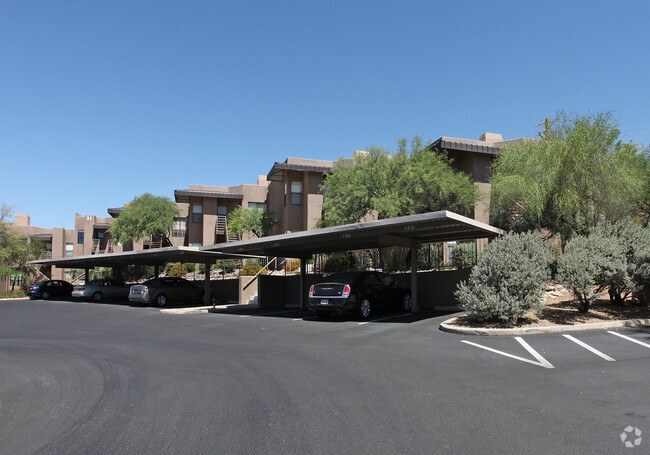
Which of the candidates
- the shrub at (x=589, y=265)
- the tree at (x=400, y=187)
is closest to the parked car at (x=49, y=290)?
the tree at (x=400, y=187)

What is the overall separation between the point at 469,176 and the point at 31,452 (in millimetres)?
25032

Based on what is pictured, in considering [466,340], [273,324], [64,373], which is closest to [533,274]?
[466,340]

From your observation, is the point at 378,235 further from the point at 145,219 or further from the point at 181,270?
the point at 145,219

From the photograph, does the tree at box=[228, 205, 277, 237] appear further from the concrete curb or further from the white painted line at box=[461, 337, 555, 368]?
the white painted line at box=[461, 337, 555, 368]

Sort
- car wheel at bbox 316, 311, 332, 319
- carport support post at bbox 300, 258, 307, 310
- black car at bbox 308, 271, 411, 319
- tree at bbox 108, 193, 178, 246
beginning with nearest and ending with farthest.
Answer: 1. black car at bbox 308, 271, 411, 319
2. car wheel at bbox 316, 311, 332, 319
3. carport support post at bbox 300, 258, 307, 310
4. tree at bbox 108, 193, 178, 246

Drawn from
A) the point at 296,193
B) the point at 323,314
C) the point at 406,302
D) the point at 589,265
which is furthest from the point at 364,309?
the point at 296,193

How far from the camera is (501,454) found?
457cm

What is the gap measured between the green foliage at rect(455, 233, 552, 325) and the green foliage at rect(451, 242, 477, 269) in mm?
5220

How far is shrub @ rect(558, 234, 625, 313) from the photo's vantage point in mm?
12766

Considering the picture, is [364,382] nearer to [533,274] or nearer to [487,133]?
[533,274]

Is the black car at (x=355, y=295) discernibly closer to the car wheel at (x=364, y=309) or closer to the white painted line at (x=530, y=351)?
the car wheel at (x=364, y=309)

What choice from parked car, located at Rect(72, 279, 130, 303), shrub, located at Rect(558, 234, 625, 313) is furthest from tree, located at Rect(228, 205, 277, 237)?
shrub, located at Rect(558, 234, 625, 313)

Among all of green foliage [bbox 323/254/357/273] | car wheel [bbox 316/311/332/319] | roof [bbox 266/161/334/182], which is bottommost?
car wheel [bbox 316/311/332/319]

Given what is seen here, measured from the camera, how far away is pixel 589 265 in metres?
12.8
